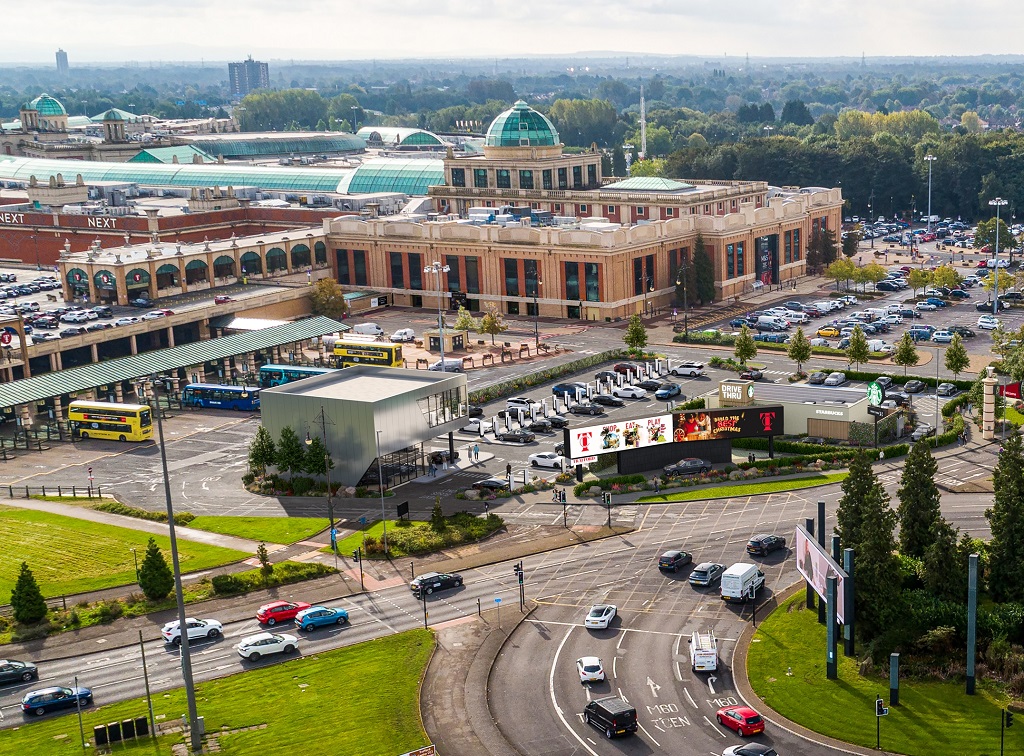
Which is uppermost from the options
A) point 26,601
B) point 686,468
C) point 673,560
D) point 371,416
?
point 371,416

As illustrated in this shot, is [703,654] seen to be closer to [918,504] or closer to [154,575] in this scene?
[918,504]

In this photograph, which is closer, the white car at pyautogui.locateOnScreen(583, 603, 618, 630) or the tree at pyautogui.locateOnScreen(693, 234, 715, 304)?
the white car at pyautogui.locateOnScreen(583, 603, 618, 630)

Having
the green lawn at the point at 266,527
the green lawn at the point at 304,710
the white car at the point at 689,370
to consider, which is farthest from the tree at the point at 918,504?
the white car at the point at 689,370

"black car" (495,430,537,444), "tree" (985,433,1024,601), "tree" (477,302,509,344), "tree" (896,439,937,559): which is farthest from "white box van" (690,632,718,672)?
"tree" (477,302,509,344)

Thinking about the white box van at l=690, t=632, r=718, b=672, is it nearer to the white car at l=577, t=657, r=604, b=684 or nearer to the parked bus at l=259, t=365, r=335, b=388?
the white car at l=577, t=657, r=604, b=684

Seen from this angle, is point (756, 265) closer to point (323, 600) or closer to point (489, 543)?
point (489, 543)

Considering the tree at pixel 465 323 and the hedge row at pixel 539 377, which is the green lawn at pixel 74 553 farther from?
the tree at pixel 465 323

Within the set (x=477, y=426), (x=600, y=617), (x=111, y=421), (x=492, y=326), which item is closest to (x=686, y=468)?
(x=477, y=426)
